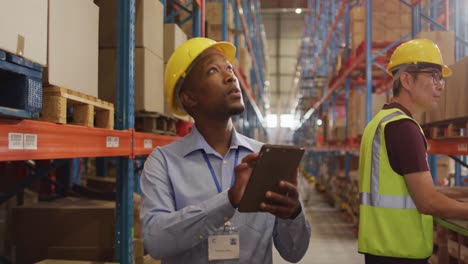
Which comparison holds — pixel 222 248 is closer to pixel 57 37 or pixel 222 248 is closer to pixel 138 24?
pixel 57 37

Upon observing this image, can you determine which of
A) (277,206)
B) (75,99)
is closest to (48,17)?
(75,99)

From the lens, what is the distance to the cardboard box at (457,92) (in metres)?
4.07

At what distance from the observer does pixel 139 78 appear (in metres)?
3.84

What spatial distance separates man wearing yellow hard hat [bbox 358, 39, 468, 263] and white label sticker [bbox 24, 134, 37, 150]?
1.83 metres

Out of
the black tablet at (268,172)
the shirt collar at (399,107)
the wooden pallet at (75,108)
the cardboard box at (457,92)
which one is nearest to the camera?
the black tablet at (268,172)

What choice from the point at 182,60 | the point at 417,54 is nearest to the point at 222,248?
the point at 182,60

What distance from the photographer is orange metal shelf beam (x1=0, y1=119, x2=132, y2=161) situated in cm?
180

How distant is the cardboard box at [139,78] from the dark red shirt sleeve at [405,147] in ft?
6.74

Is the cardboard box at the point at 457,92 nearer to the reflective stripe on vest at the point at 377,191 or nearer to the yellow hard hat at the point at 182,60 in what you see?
the reflective stripe on vest at the point at 377,191

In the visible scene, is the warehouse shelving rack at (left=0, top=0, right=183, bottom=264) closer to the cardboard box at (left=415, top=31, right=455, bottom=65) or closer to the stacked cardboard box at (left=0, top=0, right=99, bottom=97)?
the stacked cardboard box at (left=0, top=0, right=99, bottom=97)

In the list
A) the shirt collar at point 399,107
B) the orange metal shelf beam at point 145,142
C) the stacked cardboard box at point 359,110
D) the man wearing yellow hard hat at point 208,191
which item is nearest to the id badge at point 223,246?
the man wearing yellow hard hat at point 208,191

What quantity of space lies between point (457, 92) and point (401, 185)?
2.02 metres

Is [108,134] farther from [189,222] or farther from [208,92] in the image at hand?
[189,222]

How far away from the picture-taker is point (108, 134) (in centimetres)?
298
